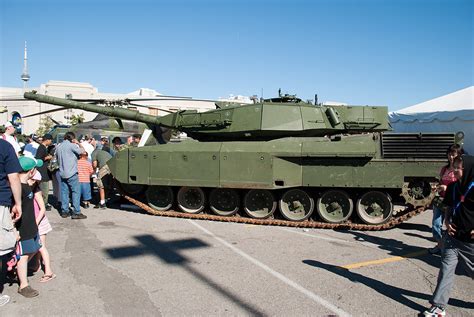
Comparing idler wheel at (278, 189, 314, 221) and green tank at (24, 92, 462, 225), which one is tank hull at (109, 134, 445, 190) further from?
idler wheel at (278, 189, 314, 221)

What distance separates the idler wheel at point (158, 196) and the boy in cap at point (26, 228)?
553 centimetres

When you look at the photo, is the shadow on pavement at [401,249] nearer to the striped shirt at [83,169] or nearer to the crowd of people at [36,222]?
the crowd of people at [36,222]

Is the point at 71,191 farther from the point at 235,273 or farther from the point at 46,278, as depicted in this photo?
the point at 235,273

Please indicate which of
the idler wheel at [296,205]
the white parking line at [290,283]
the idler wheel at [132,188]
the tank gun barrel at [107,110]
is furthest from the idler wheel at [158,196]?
the white parking line at [290,283]

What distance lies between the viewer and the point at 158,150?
33.0 feet

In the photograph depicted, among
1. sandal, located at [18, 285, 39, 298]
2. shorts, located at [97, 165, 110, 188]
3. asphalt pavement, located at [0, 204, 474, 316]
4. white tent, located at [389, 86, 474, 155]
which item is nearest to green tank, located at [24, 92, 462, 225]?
shorts, located at [97, 165, 110, 188]

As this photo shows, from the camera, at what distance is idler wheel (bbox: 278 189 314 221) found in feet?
30.3

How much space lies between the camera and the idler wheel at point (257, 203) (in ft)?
31.3

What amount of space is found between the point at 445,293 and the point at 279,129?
229 inches

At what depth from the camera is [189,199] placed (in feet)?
33.5

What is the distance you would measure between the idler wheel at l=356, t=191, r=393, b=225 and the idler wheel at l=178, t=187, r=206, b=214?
3.66 metres

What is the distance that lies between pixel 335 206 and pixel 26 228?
6252 mm

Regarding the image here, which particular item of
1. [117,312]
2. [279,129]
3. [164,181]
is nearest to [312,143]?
[279,129]

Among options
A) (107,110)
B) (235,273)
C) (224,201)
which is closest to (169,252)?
(235,273)
